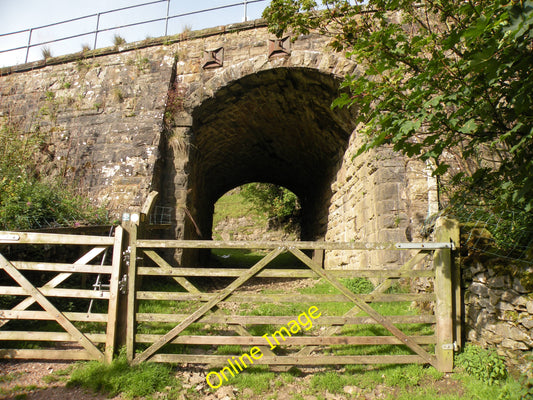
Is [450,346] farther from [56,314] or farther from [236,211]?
[236,211]

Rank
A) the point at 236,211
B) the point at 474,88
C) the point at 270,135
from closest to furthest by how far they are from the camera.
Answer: the point at 474,88 → the point at 270,135 → the point at 236,211

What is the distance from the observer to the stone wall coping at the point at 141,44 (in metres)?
7.06

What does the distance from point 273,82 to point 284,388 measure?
19.4 ft

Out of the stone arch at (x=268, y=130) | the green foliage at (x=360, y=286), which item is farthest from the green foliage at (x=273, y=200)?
the green foliage at (x=360, y=286)

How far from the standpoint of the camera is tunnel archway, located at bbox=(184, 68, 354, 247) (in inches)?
266

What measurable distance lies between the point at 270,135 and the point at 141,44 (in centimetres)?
393

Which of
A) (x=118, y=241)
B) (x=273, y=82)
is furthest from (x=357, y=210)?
(x=118, y=241)

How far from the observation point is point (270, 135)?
867 cm

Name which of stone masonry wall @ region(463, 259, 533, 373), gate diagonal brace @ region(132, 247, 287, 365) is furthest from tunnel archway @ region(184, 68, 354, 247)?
stone masonry wall @ region(463, 259, 533, 373)

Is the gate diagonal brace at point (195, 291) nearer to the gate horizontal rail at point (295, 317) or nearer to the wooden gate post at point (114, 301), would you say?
the gate horizontal rail at point (295, 317)

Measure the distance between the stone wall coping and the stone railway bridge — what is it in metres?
0.03

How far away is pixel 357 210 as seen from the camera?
6621 mm

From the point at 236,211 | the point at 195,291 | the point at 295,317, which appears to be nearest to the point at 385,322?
the point at 295,317

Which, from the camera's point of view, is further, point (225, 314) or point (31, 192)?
point (31, 192)
